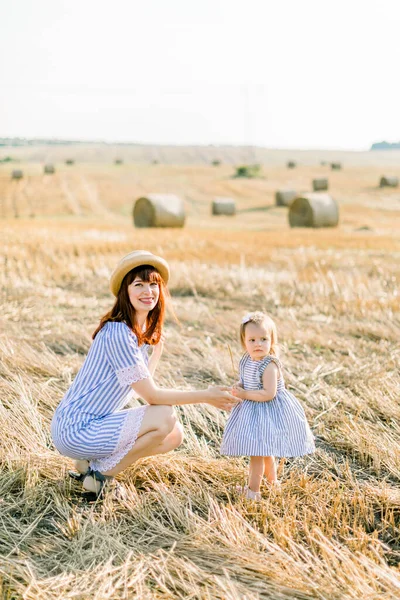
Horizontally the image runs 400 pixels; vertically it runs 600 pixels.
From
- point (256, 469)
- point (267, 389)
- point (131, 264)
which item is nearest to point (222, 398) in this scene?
point (267, 389)

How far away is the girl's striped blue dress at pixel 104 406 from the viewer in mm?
3115

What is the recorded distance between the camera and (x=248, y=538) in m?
2.65

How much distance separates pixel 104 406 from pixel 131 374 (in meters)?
0.22

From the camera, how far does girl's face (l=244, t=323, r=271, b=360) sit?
10.3ft

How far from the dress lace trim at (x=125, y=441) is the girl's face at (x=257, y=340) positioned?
52 cm

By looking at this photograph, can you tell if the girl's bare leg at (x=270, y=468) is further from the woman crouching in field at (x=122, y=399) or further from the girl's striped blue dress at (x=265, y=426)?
the woman crouching in field at (x=122, y=399)

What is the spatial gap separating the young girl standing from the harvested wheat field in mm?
135

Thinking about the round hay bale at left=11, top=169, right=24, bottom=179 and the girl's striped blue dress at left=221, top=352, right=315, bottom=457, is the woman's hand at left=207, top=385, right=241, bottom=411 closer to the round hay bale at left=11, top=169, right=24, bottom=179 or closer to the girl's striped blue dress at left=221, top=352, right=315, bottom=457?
the girl's striped blue dress at left=221, top=352, right=315, bottom=457

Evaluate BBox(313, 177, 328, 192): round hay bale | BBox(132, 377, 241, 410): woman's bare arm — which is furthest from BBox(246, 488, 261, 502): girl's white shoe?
BBox(313, 177, 328, 192): round hay bale

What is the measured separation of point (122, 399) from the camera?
330 centimetres

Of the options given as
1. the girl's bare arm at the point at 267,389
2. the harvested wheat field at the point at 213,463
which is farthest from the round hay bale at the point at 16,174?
the girl's bare arm at the point at 267,389

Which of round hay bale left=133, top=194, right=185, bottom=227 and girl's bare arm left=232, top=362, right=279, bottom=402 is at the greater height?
girl's bare arm left=232, top=362, right=279, bottom=402

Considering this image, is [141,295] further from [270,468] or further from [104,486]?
[270,468]

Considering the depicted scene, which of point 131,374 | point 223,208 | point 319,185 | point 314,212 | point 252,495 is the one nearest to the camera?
point 252,495
